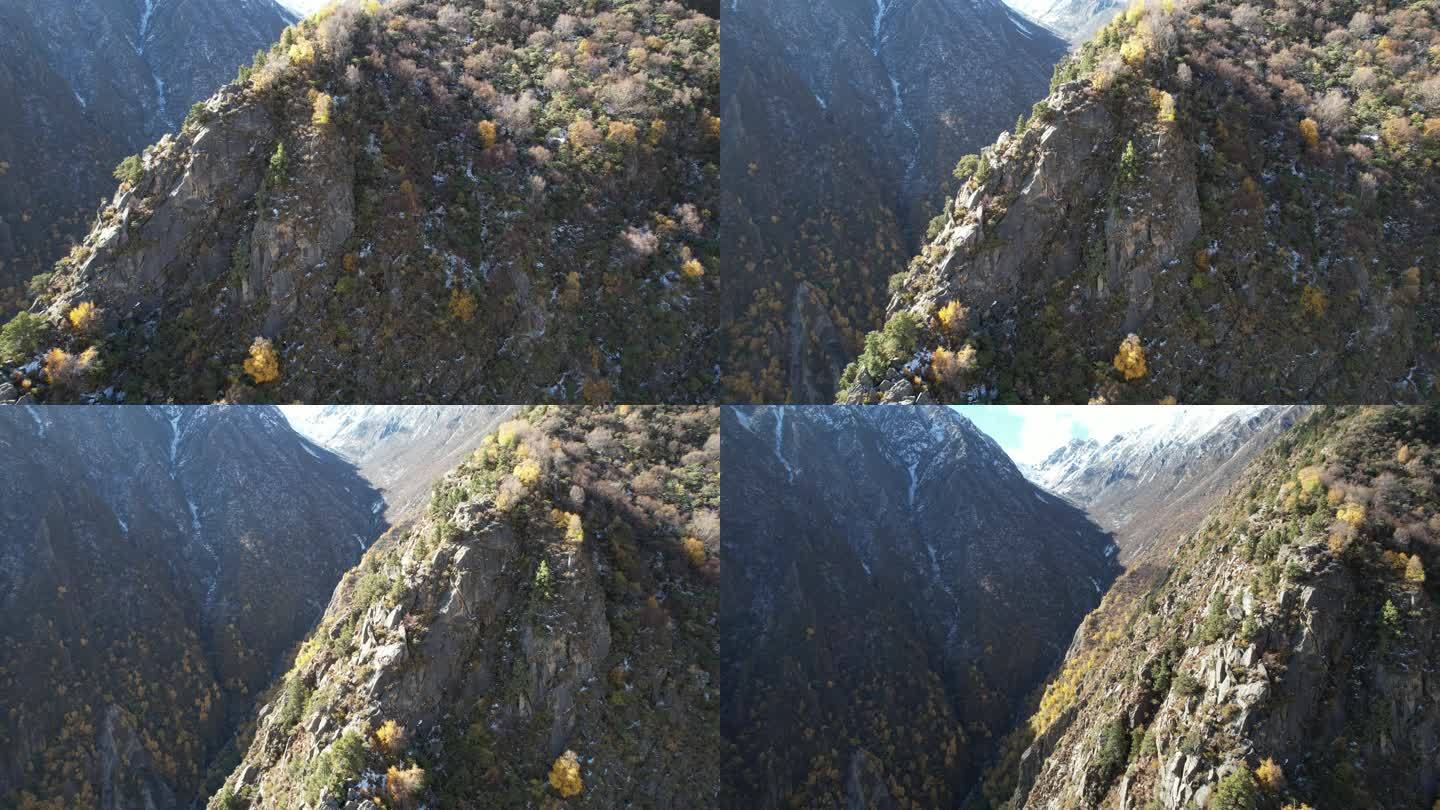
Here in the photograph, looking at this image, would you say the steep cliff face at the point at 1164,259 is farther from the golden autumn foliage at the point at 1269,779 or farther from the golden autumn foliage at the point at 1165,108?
the golden autumn foliage at the point at 1269,779

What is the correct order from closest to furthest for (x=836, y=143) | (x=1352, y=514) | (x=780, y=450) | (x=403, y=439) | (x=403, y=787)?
(x=1352, y=514), (x=403, y=787), (x=780, y=450), (x=403, y=439), (x=836, y=143)

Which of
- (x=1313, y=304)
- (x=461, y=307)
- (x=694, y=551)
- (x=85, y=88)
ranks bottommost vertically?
(x=1313, y=304)

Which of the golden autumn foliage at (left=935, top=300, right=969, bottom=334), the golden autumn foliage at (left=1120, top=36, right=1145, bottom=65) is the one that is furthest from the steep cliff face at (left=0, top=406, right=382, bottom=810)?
the golden autumn foliage at (left=1120, top=36, right=1145, bottom=65)

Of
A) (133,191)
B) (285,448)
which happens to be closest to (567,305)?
(133,191)

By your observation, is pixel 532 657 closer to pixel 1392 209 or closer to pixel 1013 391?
pixel 1013 391

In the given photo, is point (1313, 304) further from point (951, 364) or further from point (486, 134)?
point (486, 134)

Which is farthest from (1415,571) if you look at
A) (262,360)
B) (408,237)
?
(262,360)
